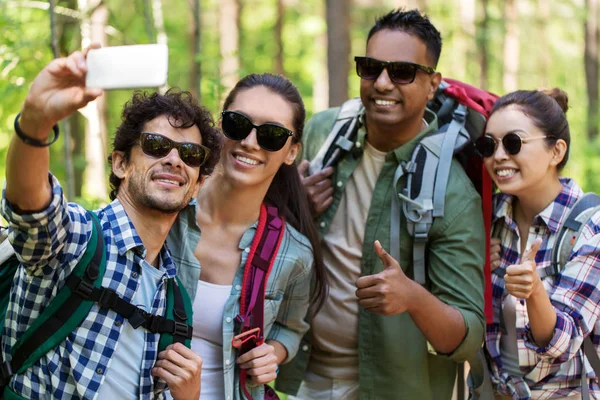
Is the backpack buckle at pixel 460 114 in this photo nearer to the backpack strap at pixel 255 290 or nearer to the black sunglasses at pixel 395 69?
the black sunglasses at pixel 395 69

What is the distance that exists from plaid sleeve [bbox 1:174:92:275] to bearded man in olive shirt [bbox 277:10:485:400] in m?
1.85

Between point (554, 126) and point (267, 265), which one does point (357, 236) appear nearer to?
point (267, 265)

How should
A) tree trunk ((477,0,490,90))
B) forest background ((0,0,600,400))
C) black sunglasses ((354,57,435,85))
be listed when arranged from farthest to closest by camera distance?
tree trunk ((477,0,490,90)) → forest background ((0,0,600,400)) → black sunglasses ((354,57,435,85))

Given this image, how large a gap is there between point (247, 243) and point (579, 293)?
1754 millimetres

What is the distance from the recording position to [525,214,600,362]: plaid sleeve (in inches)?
145

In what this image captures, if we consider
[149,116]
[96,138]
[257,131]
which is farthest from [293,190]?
[96,138]

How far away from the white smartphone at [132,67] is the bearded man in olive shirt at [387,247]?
212 centimetres

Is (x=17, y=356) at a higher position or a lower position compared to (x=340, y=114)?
lower

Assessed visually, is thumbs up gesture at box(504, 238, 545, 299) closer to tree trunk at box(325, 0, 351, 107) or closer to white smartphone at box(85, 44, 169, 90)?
white smartphone at box(85, 44, 169, 90)

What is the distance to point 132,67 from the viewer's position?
2201 mm

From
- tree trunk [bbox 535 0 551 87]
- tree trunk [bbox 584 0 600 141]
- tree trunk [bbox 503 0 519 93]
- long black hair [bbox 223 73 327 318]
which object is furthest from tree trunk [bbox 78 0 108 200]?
tree trunk [bbox 535 0 551 87]

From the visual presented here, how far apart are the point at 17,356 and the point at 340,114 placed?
106 inches

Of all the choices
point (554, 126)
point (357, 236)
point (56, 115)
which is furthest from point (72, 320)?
point (554, 126)

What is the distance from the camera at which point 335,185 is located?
4.46 m
